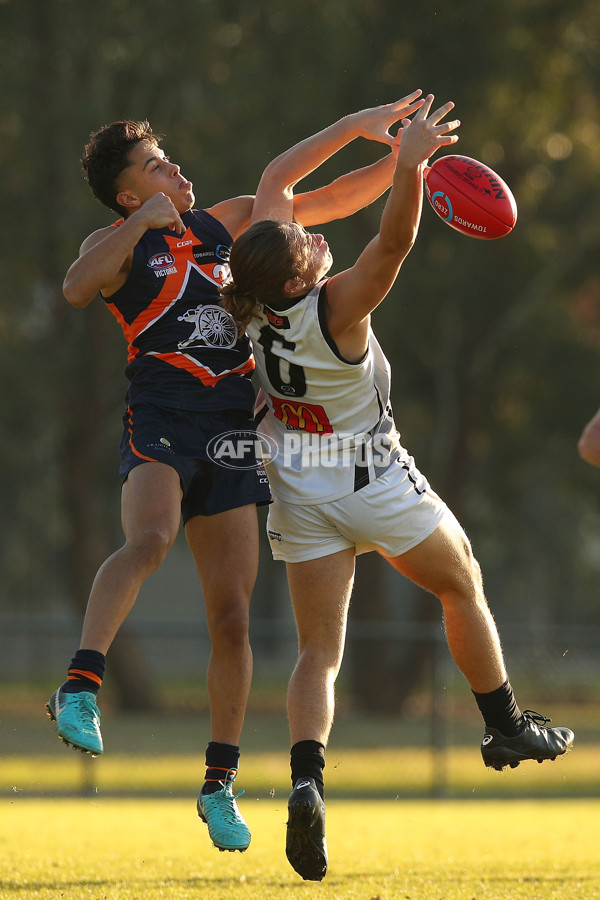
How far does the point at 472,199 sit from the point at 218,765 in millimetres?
2541

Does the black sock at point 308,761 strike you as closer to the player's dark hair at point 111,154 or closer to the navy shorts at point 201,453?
the navy shorts at point 201,453

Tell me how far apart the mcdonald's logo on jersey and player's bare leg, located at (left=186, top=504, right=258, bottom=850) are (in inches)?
15.7

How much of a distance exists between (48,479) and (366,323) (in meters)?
27.5

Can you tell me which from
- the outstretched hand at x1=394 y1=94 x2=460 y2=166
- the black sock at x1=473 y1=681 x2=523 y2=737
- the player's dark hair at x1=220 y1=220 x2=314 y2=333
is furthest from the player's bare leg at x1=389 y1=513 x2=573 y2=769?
the outstretched hand at x1=394 y1=94 x2=460 y2=166

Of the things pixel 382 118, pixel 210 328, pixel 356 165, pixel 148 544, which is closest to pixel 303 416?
pixel 210 328

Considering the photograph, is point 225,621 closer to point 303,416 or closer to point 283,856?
point 303,416

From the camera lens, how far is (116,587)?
177 inches

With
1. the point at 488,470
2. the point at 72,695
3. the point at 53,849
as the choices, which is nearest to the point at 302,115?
the point at 488,470

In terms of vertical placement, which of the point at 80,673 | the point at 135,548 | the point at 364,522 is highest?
the point at 364,522

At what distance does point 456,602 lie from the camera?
495cm

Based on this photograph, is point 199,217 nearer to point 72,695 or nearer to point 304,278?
point 304,278

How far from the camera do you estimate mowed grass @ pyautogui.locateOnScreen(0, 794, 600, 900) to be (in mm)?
5273

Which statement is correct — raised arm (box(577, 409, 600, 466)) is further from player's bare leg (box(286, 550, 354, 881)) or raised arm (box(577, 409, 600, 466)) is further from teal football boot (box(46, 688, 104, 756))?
teal football boot (box(46, 688, 104, 756))

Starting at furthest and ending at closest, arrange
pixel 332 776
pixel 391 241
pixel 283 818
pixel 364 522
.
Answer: pixel 332 776 → pixel 283 818 → pixel 364 522 → pixel 391 241
